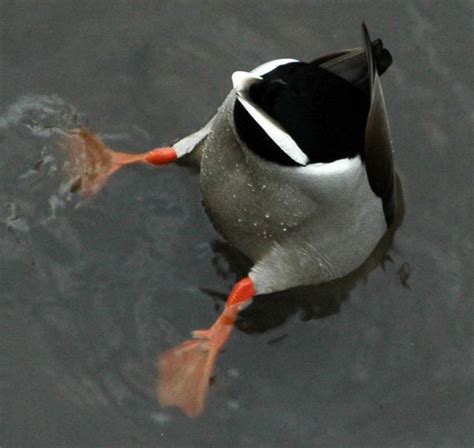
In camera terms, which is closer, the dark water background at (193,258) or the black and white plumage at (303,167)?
the black and white plumage at (303,167)

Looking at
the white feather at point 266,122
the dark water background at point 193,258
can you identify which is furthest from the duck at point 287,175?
the dark water background at point 193,258

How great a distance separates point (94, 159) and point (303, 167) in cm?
139

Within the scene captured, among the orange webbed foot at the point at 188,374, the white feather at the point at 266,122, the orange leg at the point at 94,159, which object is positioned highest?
the white feather at the point at 266,122

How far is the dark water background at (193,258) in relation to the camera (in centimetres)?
479

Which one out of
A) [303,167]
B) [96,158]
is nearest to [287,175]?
[303,167]

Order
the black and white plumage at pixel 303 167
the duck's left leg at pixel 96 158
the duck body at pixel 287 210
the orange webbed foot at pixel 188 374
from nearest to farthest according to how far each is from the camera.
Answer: the black and white plumage at pixel 303 167 < the duck body at pixel 287 210 < the orange webbed foot at pixel 188 374 < the duck's left leg at pixel 96 158

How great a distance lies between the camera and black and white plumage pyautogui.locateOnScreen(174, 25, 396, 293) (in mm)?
4145

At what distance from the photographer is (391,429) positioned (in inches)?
190

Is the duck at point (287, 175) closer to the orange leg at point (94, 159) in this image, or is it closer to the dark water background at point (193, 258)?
the orange leg at point (94, 159)

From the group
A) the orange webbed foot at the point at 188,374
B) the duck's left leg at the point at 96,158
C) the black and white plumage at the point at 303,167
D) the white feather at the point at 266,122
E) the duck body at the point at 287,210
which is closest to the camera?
the white feather at the point at 266,122

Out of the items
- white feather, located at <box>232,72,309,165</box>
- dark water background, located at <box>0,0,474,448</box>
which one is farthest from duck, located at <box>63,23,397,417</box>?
dark water background, located at <box>0,0,474,448</box>

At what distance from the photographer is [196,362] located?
4832mm

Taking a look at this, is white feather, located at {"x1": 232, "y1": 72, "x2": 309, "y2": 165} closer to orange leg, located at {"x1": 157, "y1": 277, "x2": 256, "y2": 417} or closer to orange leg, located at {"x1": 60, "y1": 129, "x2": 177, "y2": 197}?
orange leg, located at {"x1": 157, "y1": 277, "x2": 256, "y2": 417}

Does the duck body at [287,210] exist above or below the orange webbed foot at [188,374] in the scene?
above
